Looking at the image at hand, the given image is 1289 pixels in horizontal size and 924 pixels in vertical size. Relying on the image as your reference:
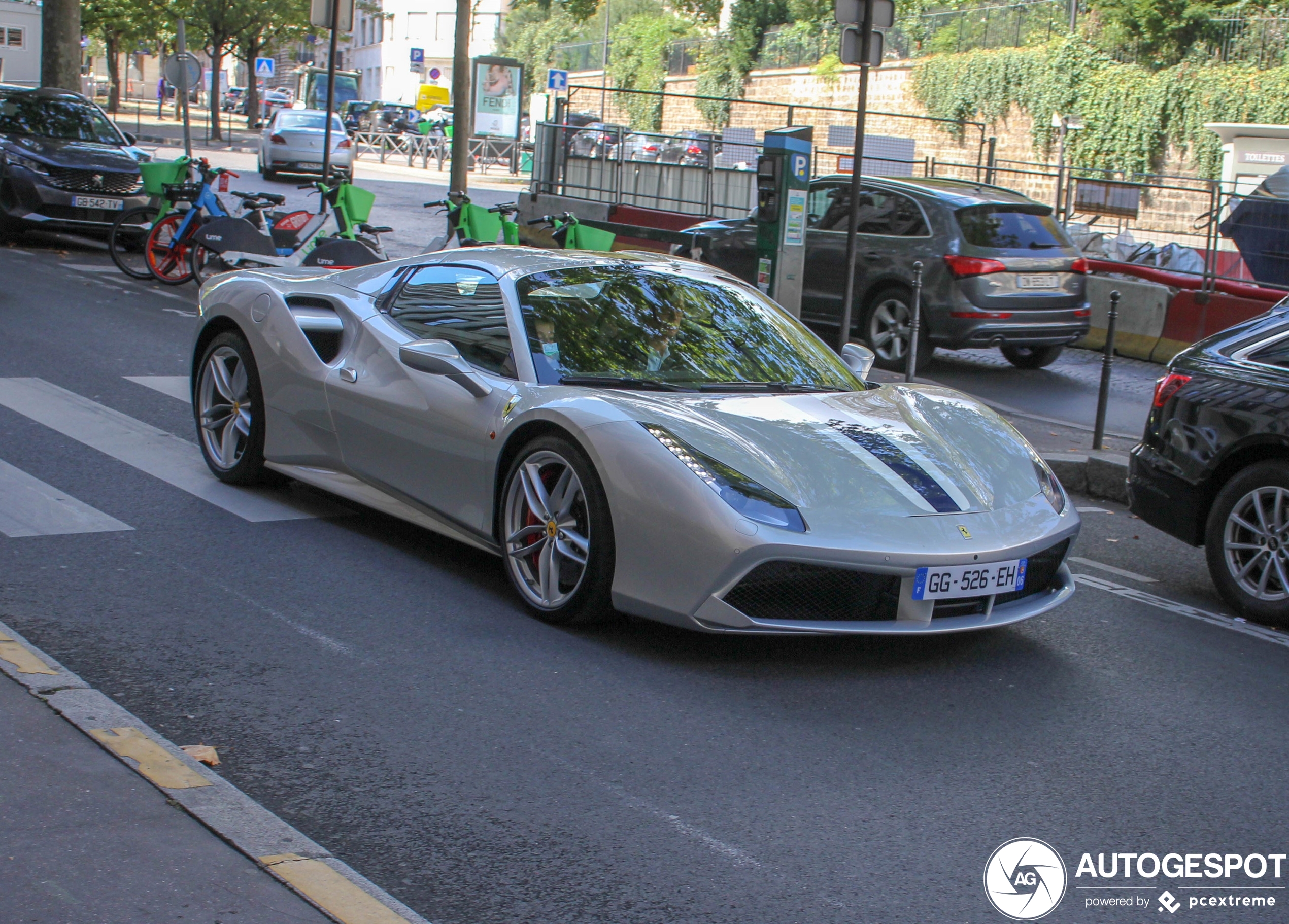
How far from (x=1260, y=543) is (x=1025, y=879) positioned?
3078 mm

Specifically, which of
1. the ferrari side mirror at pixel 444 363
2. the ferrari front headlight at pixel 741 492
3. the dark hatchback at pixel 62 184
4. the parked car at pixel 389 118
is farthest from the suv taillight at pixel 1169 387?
the parked car at pixel 389 118

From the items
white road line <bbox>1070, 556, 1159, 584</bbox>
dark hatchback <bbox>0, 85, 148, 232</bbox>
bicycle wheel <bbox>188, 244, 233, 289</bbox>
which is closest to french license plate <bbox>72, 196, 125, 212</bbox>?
dark hatchback <bbox>0, 85, 148, 232</bbox>

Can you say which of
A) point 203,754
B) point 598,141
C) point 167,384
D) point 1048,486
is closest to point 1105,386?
point 1048,486

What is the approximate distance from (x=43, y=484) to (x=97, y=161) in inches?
454

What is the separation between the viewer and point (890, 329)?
13406mm

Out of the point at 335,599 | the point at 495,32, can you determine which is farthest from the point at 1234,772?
the point at 495,32

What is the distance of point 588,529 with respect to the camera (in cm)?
494

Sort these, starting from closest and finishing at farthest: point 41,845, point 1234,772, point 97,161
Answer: point 41,845 → point 1234,772 → point 97,161

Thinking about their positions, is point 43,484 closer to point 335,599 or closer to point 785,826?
Result: point 335,599

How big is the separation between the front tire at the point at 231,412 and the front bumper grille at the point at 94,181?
10751 mm

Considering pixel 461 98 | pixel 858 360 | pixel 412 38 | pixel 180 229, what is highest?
pixel 412 38

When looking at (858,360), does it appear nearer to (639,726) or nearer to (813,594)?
(813,594)

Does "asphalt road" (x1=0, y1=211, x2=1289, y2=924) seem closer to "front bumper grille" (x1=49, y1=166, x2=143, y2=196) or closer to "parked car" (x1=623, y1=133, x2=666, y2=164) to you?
"front bumper grille" (x1=49, y1=166, x2=143, y2=196)

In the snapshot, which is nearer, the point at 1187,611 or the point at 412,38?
the point at 1187,611
